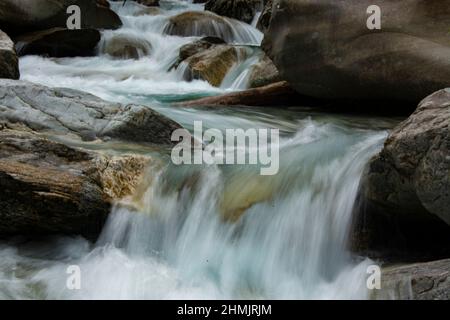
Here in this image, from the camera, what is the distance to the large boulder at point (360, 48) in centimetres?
705

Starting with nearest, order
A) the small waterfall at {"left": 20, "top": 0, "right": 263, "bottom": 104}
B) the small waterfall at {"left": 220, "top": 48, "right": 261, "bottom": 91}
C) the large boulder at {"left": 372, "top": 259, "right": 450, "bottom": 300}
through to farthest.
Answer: the large boulder at {"left": 372, "top": 259, "right": 450, "bottom": 300}
the small waterfall at {"left": 20, "top": 0, "right": 263, "bottom": 104}
the small waterfall at {"left": 220, "top": 48, "right": 261, "bottom": 91}

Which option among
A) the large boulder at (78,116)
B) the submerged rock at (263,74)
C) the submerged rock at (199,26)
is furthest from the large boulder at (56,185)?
the submerged rock at (199,26)

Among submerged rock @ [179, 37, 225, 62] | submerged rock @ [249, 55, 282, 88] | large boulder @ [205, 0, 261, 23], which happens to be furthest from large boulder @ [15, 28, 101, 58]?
large boulder @ [205, 0, 261, 23]

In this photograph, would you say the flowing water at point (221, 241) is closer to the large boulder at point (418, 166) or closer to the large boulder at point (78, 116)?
the large boulder at point (78, 116)

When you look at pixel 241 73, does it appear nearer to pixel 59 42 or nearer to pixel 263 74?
pixel 263 74

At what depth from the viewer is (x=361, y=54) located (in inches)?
299

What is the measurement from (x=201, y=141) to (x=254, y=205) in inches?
73.8

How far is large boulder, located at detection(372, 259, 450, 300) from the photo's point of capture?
3.47 meters

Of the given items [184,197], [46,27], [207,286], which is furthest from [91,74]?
[207,286]

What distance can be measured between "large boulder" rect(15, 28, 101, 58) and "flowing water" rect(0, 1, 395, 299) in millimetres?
9230

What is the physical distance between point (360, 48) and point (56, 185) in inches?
186

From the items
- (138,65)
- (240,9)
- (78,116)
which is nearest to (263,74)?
(138,65)

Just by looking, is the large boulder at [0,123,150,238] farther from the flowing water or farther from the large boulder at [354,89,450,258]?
the large boulder at [354,89,450,258]

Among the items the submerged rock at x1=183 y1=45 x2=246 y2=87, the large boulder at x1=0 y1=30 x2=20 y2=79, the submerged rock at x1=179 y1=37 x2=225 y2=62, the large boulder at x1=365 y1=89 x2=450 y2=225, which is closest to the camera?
the large boulder at x1=365 y1=89 x2=450 y2=225
